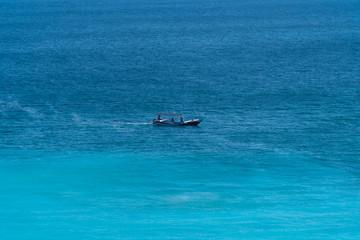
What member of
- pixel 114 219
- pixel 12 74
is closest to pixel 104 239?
pixel 114 219

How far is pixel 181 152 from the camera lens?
104 metres

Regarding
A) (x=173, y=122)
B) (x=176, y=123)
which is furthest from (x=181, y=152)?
(x=173, y=122)

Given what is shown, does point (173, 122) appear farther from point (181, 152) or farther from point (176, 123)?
point (181, 152)

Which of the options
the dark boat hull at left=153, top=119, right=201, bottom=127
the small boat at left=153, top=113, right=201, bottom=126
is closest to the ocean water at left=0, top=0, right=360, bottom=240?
the dark boat hull at left=153, top=119, right=201, bottom=127

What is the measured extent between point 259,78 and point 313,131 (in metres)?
47.6

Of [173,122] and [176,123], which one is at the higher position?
[173,122]

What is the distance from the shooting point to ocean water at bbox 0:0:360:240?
248ft

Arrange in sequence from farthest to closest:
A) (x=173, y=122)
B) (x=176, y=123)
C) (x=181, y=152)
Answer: (x=173, y=122)
(x=176, y=123)
(x=181, y=152)

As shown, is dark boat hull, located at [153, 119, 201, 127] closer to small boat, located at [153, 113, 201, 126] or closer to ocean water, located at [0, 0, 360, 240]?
small boat, located at [153, 113, 201, 126]

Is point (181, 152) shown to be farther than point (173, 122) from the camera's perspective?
No

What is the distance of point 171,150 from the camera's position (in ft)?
346

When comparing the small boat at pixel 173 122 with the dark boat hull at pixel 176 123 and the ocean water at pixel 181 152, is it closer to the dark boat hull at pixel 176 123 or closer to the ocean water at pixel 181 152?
the dark boat hull at pixel 176 123

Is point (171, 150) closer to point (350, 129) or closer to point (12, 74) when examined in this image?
point (350, 129)

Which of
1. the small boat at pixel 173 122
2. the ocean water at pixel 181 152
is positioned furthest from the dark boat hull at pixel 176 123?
the ocean water at pixel 181 152
